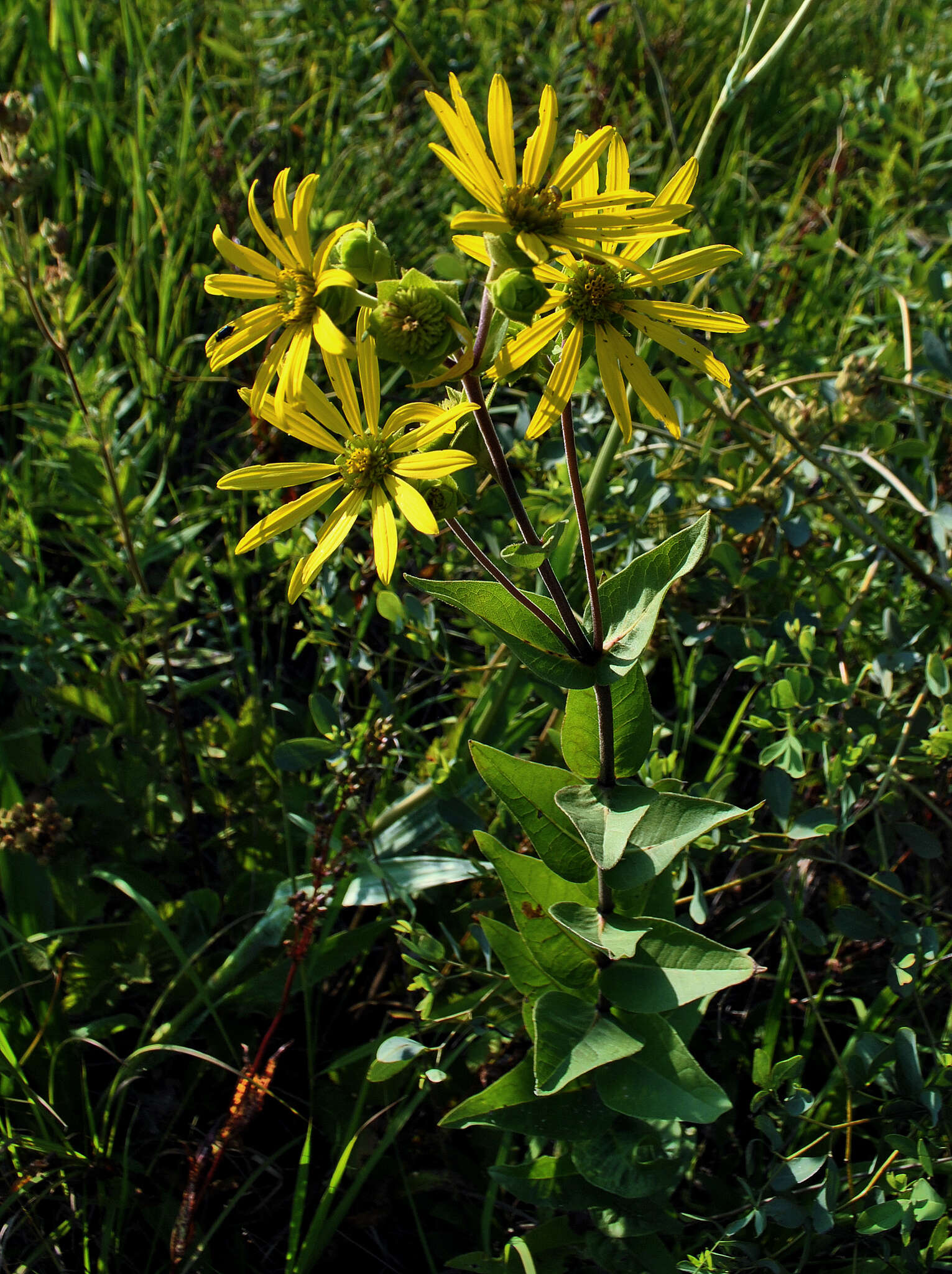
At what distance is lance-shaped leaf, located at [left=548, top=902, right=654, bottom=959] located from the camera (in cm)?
148

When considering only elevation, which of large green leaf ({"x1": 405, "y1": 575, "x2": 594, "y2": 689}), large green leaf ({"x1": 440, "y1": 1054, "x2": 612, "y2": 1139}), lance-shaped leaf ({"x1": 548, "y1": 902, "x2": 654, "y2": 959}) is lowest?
large green leaf ({"x1": 440, "y1": 1054, "x2": 612, "y2": 1139})

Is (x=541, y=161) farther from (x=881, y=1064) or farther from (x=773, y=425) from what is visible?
(x=881, y=1064)

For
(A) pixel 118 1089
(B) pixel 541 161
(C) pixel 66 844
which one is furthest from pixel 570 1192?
(B) pixel 541 161

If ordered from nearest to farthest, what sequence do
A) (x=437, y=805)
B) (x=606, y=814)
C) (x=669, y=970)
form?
(x=606, y=814), (x=669, y=970), (x=437, y=805)

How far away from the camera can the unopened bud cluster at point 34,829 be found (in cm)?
202

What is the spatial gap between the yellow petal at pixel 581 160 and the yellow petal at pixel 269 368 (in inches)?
16.6

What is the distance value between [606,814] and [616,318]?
75cm

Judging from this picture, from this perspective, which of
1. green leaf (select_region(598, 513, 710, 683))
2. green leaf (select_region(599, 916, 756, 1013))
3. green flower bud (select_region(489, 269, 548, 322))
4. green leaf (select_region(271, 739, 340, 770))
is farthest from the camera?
green leaf (select_region(271, 739, 340, 770))

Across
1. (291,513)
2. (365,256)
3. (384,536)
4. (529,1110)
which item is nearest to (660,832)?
(529,1110)

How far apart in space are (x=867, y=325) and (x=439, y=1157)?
284 centimetres

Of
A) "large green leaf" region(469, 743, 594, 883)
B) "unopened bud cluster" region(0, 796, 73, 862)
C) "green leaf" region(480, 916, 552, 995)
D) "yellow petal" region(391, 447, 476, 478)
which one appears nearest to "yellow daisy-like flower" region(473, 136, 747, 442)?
"yellow petal" region(391, 447, 476, 478)

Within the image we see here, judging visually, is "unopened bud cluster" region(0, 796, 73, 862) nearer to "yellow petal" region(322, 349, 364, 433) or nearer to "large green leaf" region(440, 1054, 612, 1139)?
"large green leaf" region(440, 1054, 612, 1139)

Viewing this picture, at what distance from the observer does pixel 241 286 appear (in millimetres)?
1297

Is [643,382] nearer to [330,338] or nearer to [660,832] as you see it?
[330,338]
